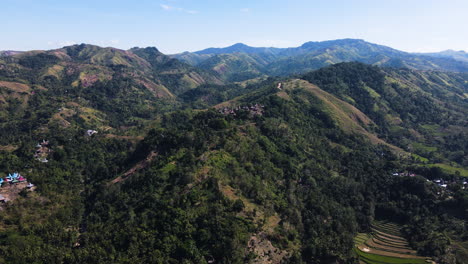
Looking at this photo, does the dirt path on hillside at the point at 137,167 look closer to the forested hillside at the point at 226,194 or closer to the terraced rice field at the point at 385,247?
the forested hillside at the point at 226,194

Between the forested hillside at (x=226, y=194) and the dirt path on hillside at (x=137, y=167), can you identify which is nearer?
the forested hillside at (x=226, y=194)

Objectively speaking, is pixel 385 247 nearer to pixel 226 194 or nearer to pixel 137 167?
pixel 226 194

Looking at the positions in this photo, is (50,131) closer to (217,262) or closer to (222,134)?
(222,134)

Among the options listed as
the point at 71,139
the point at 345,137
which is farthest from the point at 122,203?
the point at 345,137

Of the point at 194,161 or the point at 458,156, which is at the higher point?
the point at 194,161

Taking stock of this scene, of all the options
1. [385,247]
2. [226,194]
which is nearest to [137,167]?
[226,194]

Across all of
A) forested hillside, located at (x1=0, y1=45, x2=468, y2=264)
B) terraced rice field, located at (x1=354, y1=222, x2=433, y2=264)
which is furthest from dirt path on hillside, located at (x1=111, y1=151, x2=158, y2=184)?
terraced rice field, located at (x1=354, y1=222, x2=433, y2=264)

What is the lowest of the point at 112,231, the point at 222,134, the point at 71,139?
the point at 112,231

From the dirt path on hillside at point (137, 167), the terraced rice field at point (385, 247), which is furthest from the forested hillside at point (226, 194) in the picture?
the terraced rice field at point (385, 247)
